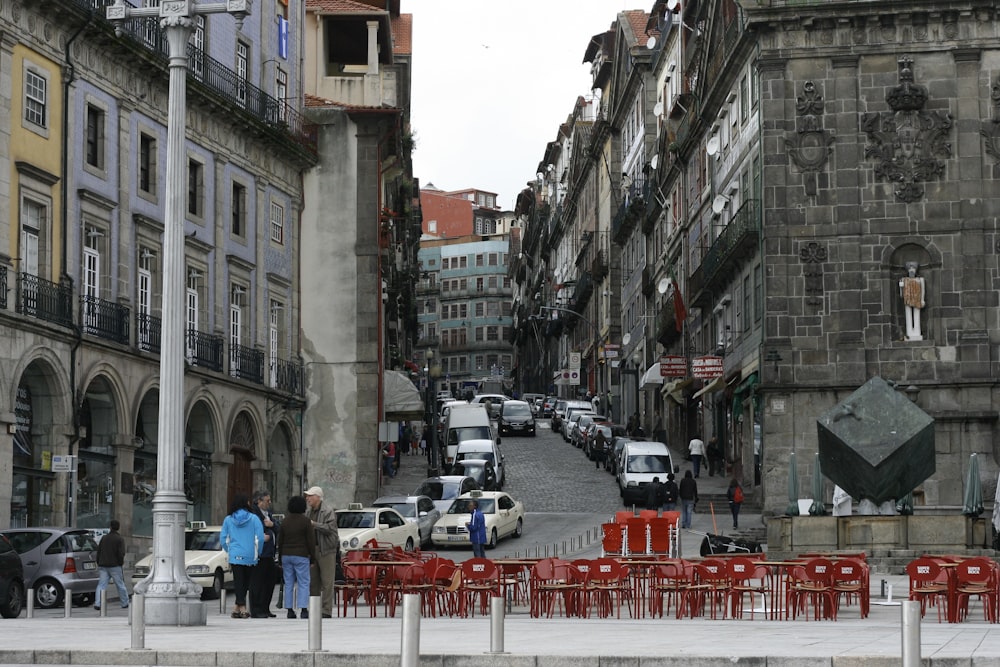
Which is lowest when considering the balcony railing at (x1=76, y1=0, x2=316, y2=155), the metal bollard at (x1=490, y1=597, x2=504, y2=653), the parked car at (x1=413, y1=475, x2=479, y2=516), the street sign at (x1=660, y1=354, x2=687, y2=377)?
the metal bollard at (x1=490, y1=597, x2=504, y2=653)

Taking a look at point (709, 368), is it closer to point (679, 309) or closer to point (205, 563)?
point (679, 309)

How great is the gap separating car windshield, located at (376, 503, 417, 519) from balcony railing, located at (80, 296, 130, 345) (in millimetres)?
6485

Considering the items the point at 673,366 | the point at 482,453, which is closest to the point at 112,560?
the point at 482,453

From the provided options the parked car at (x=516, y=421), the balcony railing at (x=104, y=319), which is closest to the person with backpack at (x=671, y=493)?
the balcony railing at (x=104, y=319)

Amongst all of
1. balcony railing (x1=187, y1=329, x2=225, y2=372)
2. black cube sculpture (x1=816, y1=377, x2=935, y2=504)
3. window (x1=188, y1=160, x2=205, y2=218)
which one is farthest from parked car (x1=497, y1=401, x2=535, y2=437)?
black cube sculpture (x1=816, y1=377, x2=935, y2=504)

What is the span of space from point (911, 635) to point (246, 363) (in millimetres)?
33173

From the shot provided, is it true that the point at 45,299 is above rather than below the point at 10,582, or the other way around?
above

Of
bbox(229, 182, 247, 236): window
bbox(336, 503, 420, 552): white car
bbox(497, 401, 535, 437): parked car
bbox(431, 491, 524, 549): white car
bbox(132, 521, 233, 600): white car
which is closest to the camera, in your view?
bbox(132, 521, 233, 600): white car

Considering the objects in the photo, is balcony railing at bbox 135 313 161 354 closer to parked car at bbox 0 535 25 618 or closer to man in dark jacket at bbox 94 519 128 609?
man in dark jacket at bbox 94 519 128 609

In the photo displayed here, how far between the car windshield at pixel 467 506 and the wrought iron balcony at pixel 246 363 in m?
6.96

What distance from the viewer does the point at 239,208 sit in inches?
1763

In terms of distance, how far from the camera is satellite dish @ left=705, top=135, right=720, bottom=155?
2151 inches

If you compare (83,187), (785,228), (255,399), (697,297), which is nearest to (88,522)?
(83,187)

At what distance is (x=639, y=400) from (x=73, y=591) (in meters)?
53.8
